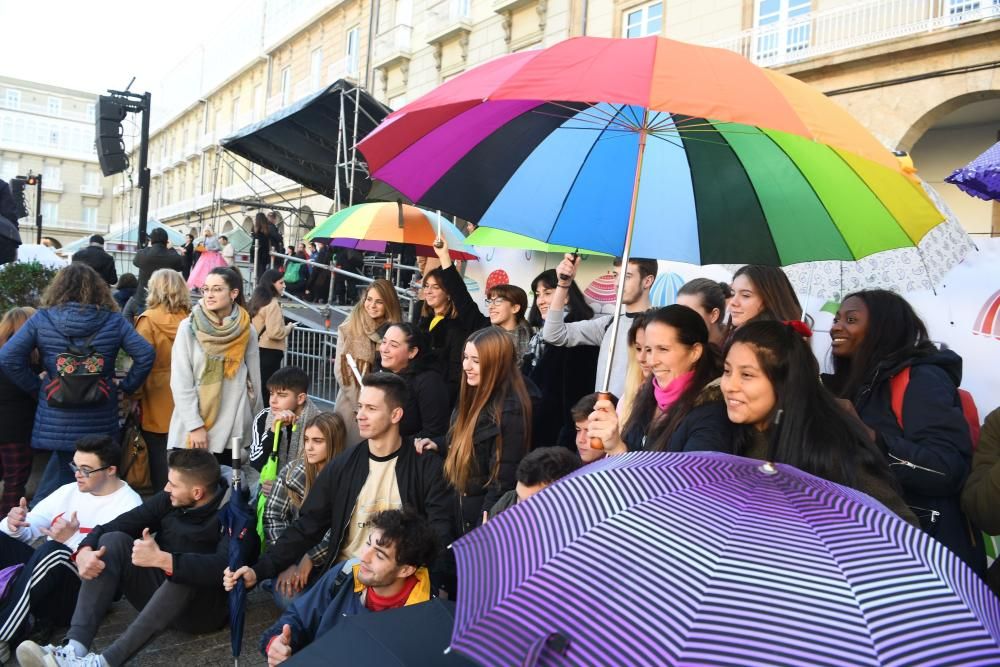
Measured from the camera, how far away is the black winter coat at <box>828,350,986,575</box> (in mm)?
2553

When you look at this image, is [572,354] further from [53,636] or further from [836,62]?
[836,62]

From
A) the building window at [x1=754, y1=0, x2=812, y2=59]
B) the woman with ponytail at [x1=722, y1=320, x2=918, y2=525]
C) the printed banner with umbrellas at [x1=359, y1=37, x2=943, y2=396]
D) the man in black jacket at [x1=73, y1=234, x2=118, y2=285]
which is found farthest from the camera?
the building window at [x1=754, y1=0, x2=812, y2=59]

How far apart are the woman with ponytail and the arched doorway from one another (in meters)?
11.3

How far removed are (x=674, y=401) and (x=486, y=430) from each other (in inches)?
52.6

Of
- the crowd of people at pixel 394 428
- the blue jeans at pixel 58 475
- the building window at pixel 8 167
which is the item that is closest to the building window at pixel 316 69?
the crowd of people at pixel 394 428

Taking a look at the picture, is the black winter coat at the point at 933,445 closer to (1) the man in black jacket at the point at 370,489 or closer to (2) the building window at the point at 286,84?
(1) the man in black jacket at the point at 370,489

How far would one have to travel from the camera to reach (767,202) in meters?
3.23

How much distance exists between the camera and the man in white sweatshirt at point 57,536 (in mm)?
3447

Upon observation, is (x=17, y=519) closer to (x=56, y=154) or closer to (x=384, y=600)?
(x=384, y=600)

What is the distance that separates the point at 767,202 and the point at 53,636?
4.19 m

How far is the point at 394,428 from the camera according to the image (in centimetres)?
356

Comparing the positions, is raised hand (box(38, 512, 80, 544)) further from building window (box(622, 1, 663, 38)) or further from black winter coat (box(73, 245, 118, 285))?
building window (box(622, 1, 663, 38))

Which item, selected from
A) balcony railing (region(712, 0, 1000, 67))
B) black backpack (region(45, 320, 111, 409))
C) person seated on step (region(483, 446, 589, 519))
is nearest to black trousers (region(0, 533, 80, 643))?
black backpack (region(45, 320, 111, 409))

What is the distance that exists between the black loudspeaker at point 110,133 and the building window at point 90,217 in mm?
66486
